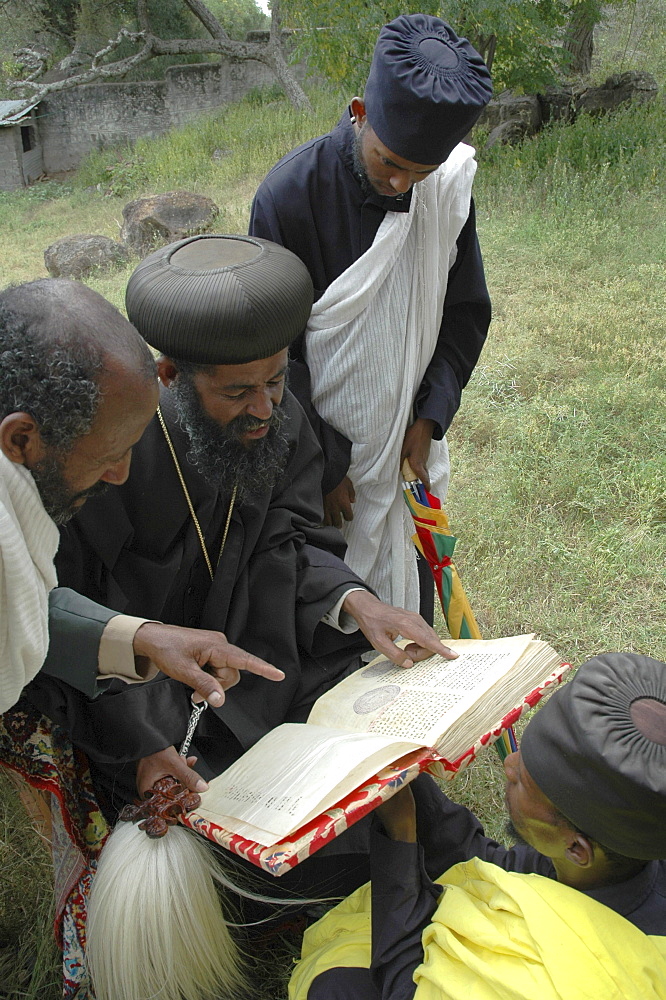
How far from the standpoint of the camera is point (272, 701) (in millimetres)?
2564

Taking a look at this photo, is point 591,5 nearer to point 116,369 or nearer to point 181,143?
point 181,143

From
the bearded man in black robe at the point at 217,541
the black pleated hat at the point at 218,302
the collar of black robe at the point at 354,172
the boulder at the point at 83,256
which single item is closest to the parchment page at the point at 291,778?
the bearded man in black robe at the point at 217,541

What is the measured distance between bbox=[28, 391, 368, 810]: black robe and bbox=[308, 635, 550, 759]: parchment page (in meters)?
0.25

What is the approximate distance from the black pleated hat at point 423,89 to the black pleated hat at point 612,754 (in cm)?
169

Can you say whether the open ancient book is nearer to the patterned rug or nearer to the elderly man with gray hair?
the patterned rug

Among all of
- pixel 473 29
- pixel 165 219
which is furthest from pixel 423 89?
pixel 165 219

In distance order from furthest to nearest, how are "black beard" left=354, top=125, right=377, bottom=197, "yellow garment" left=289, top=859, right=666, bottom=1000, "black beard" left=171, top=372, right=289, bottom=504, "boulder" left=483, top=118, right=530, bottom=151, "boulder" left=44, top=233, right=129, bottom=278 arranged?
"boulder" left=483, top=118, right=530, bottom=151
"boulder" left=44, top=233, right=129, bottom=278
"black beard" left=354, top=125, right=377, bottom=197
"black beard" left=171, top=372, right=289, bottom=504
"yellow garment" left=289, top=859, right=666, bottom=1000

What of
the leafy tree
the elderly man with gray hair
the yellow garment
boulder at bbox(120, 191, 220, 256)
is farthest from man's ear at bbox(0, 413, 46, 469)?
boulder at bbox(120, 191, 220, 256)

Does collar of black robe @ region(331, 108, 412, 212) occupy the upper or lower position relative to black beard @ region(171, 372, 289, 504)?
upper

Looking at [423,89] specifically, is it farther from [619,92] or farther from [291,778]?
[619,92]

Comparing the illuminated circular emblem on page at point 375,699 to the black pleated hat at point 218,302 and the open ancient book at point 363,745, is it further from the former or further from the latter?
the black pleated hat at point 218,302

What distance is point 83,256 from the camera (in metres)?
10.3

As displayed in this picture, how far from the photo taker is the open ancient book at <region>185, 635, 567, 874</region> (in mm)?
1768

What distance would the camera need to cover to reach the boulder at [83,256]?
33.7ft
